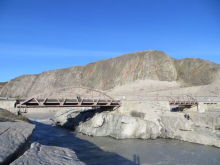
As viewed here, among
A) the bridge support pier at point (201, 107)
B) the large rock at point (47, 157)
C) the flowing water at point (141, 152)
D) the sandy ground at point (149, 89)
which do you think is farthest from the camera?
the sandy ground at point (149, 89)

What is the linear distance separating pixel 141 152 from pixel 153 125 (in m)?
5.66

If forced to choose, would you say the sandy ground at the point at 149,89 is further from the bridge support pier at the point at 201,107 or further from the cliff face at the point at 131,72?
the bridge support pier at the point at 201,107

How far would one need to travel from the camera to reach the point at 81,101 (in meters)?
20.6

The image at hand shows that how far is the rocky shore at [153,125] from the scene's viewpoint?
19281mm

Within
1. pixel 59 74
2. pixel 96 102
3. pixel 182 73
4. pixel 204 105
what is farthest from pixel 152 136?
pixel 59 74

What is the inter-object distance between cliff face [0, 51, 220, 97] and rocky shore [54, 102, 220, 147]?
4554 cm

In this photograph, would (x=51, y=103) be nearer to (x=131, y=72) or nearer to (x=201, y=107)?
(x=201, y=107)

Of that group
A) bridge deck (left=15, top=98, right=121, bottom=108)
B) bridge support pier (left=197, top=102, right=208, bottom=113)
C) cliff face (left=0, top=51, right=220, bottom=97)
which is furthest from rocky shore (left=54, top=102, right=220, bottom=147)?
cliff face (left=0, top=51, right=220, bottom=97)

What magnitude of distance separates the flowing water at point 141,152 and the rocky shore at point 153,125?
991mm

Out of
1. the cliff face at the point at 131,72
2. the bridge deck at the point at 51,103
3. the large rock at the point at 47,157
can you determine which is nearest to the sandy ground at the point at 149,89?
the cliff face at the point at 131,72

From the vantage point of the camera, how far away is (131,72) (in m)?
70.8

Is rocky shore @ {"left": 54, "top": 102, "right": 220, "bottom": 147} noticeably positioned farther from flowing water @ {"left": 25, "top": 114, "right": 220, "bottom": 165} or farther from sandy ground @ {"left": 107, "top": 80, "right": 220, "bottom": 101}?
sandy ground @ {"left": 107, "top": 80, "right": 220, "bottom": 101}

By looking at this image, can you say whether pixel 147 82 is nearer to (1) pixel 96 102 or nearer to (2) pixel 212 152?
(1) pixel 96 102

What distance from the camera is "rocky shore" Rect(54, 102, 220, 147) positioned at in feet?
63.3
